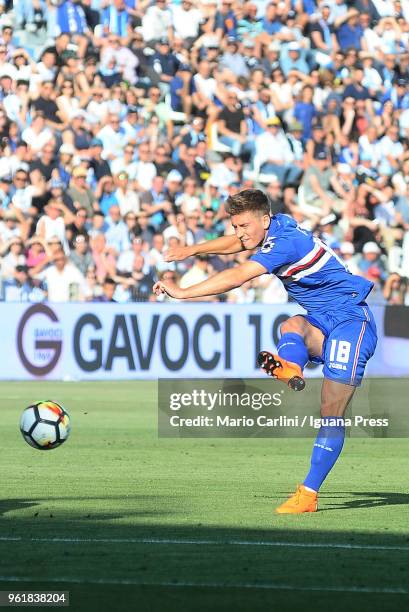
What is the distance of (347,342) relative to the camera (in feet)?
32.9

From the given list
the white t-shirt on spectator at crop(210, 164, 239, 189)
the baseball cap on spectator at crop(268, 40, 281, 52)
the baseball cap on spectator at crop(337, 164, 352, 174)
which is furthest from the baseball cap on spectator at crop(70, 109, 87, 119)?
the baseball cap on spectator at crop(337, 164, 352, 174)

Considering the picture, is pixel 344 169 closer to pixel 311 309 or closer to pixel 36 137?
pixel 36 137

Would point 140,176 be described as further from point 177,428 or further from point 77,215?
point 177,428

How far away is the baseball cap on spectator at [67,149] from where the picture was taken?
84.4ft

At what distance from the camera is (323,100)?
2922cm

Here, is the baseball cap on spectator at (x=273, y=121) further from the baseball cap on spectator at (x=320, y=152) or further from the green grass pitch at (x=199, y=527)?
the green grass pitch at (x=199, y=527)

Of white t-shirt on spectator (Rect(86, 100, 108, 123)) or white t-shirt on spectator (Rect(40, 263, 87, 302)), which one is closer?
white t-shirt on spectator (Rect(40, 263, 87, 302))

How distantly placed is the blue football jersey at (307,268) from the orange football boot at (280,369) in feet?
2.03

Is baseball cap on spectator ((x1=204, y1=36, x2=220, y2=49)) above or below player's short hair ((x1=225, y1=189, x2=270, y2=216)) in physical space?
above

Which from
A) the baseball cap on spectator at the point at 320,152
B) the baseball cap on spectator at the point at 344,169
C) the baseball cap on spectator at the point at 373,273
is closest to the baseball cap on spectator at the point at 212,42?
the baseball cap on spectator at the point at 320,152

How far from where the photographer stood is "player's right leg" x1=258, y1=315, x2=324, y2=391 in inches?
384

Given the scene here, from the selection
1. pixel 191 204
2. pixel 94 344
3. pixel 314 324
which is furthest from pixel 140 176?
pixel 314 324

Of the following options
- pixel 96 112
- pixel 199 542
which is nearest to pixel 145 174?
pixel 96 112

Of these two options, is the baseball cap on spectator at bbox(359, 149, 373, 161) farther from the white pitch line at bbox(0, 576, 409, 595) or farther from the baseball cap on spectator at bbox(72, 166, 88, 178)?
the white pitch line at bbox(0, 576, 409, 595)
